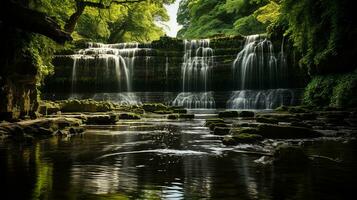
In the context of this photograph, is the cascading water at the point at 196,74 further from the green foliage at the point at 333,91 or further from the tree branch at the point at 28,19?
the tree branch at the point at 28,19

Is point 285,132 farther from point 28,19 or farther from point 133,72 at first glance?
point 133,72

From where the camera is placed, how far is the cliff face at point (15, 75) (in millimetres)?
12141

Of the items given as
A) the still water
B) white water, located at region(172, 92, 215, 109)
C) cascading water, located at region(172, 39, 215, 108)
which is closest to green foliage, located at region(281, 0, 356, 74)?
white water, located at region(172, 92, 215, 109)

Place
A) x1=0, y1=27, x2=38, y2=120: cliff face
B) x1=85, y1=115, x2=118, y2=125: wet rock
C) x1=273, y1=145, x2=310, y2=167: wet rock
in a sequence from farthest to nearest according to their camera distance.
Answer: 1. x1=85, y1=115, x2=118, y2=125: wet rock
2. x1=0, y1=27, x2=38, y2=120: cliff face
3. x1=273, y1=145, x2=310, y2=167: wet rock

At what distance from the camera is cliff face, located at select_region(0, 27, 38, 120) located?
478 inches

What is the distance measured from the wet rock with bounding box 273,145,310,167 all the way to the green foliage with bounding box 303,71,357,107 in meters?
12.5

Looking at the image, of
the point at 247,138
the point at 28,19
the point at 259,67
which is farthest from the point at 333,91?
the point at 28,19

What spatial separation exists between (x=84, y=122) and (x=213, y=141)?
29.2 ft

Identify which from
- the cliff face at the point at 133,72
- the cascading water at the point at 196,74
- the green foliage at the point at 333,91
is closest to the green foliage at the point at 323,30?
the green foliage at the point at 333,91

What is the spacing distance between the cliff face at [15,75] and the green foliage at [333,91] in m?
14.0

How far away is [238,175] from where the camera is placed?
6012 mm

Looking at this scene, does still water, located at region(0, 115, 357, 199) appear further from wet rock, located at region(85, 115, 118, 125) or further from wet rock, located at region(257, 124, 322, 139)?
wet rock, located at region(85, 115, 118, 125)

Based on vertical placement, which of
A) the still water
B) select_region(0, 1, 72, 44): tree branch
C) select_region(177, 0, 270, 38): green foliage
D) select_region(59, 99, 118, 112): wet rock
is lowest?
the still water

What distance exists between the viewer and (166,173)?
6.23m
